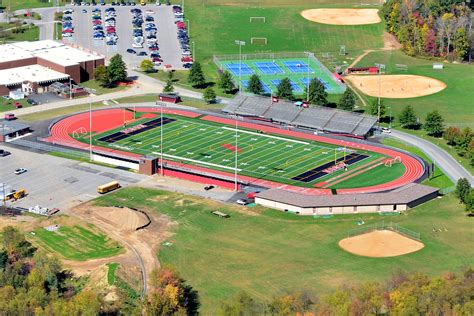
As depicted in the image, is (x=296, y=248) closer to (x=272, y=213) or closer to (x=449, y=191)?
(x=272, y=213)

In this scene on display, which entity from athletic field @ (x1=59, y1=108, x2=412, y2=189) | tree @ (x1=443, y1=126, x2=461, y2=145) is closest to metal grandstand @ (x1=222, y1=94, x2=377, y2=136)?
athletic field @ (x1=59, y1=108, x2=412, y2=189)

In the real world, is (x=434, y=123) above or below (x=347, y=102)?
below

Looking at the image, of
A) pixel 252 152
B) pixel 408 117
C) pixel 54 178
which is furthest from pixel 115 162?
pixel 408 117

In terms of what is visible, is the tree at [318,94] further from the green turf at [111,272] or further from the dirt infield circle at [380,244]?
the green turf at [111,272]

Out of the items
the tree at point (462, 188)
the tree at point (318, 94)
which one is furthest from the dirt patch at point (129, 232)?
the tree at point (318, 94)

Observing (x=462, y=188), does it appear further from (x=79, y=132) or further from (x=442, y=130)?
(x=79, y=132)

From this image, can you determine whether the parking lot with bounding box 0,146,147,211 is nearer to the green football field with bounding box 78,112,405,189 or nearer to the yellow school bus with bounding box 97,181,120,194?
the yellow school bus with bounding box 97,181,120,194

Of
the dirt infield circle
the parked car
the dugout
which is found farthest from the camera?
the parked car
